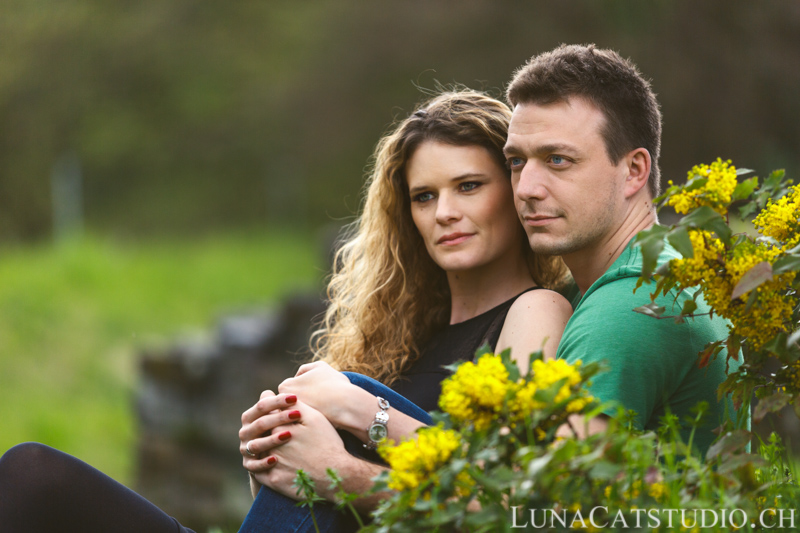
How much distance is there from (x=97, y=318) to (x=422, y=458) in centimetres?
1151

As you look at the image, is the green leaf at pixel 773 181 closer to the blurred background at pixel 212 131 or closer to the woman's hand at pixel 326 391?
the woman's hand at pixel 326 391

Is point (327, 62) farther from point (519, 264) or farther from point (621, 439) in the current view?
point (621, 439)

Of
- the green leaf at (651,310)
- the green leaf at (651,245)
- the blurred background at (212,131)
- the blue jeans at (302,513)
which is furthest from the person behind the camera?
the blurred background at (212,131)

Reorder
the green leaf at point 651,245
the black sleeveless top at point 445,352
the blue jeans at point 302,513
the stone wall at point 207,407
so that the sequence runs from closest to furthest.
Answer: the green leaf at point 651,245 → the blue jeans at point 302,513 → the black sleeveless top at point 445,352 → the stone wall at point 207,407

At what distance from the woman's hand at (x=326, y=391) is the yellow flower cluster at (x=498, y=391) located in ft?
2.78

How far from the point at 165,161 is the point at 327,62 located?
23.0 ft

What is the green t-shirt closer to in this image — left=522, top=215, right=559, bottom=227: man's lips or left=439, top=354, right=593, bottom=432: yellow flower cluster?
left=522, top=215, right=559, bottom=227: man's lips

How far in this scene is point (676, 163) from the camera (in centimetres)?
1048

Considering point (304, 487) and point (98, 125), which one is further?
point (98, 125)

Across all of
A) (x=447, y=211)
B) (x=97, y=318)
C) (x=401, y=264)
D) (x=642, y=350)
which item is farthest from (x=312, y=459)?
(x=97, y=318)

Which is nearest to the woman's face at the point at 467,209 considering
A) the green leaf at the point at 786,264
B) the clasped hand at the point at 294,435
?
the clasped hand at the point at 294,435

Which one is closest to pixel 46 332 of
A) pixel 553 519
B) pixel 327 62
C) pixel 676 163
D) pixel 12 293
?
pixel 12 293

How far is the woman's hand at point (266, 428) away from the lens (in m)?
2.19

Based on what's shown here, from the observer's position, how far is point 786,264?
1.53 meters
